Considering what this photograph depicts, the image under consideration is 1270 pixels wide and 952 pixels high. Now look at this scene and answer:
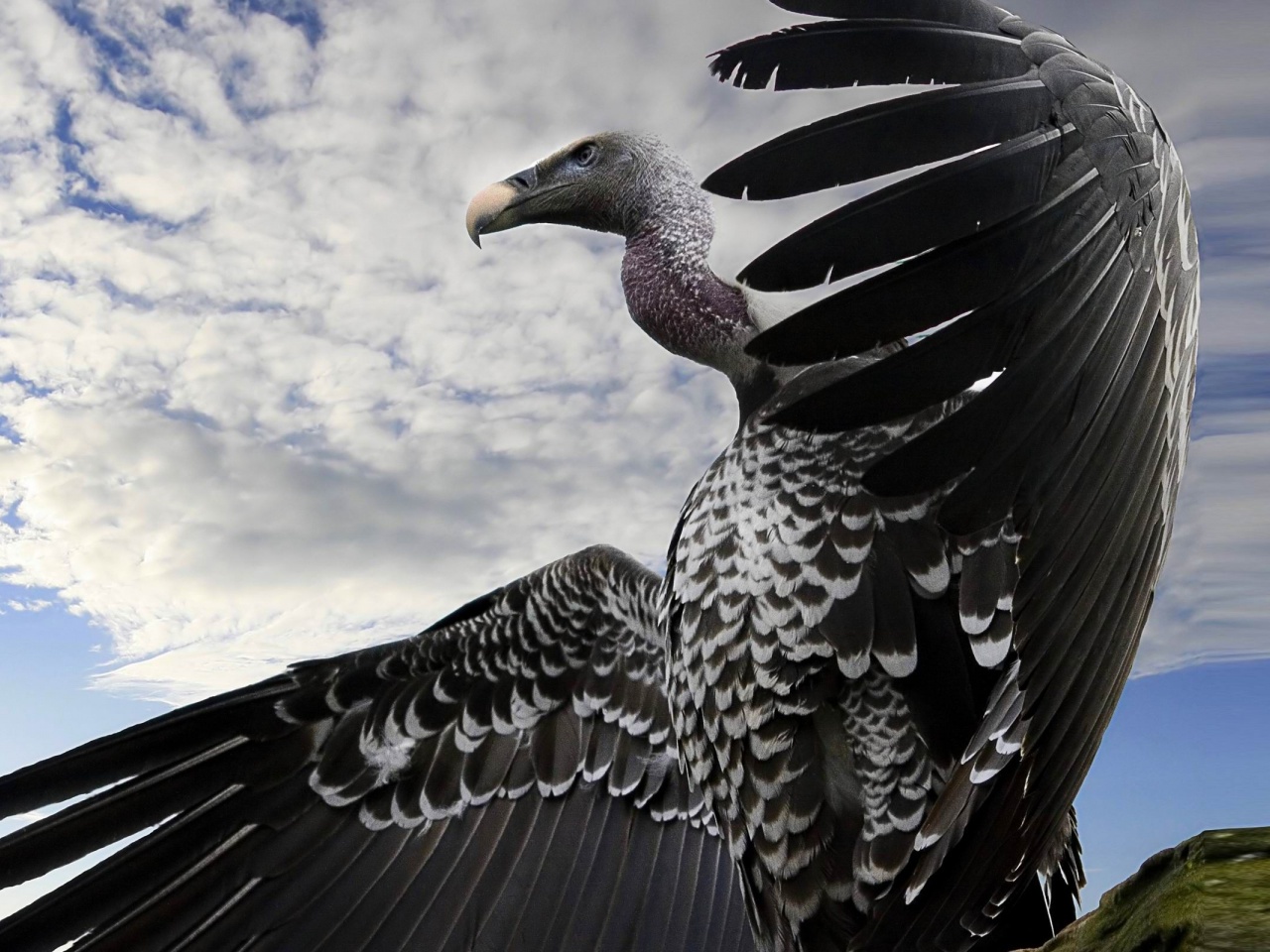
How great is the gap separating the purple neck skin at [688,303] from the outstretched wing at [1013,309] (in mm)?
1406

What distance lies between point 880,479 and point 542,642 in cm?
264

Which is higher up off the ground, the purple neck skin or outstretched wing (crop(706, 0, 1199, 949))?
the purple neck skin

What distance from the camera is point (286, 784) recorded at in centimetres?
409

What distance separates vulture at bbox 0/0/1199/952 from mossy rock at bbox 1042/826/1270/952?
2.32 ft

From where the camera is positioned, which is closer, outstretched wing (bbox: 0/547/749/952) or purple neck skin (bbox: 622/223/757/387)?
purple neck skin (bbox: 622/223/757/387)

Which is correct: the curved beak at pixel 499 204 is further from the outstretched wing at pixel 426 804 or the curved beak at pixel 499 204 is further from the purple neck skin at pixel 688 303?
the outstretched wing at pixel 426 804

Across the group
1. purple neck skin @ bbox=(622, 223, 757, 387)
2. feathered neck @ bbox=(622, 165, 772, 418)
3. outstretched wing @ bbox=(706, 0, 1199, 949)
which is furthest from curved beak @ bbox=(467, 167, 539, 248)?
outstretched wing @ bbox=(706, 0, 1199, 949)

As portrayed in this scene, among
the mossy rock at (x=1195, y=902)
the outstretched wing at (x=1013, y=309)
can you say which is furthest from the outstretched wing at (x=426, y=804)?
the mossy rock at (x=1195, y=902)

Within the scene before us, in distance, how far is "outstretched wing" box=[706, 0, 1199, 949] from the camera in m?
2.00

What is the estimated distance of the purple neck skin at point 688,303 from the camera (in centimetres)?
365

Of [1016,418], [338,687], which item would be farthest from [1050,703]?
[338,687]

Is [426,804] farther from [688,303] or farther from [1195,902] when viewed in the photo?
[1195,902]

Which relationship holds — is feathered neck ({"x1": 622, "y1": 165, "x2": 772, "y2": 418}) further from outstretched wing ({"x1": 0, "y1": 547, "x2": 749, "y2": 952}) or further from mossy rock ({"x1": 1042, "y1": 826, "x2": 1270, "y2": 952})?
mossy rock ({"x1": 1042, "y1": 826, "x2": 1270, "y2": 952})

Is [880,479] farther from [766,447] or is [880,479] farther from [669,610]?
[669,610]
